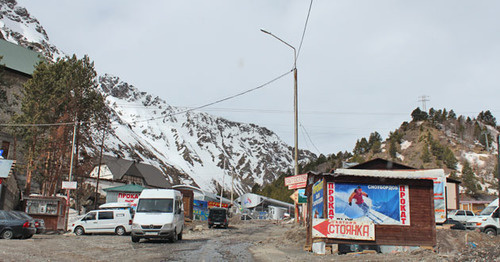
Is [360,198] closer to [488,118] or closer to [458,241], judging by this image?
[458,241]

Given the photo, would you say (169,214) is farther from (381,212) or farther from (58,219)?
(58,219)

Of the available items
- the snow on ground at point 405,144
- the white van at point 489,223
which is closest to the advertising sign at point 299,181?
the white van at point 489,223

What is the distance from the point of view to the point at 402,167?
30.3 meters

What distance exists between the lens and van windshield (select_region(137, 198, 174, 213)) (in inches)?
780

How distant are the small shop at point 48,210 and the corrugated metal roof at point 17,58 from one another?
1411 inches

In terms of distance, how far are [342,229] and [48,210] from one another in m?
21.5

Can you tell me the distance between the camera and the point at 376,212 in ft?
50.0

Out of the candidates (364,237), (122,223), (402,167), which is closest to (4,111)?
(122,223)

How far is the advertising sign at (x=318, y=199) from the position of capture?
1565 cm

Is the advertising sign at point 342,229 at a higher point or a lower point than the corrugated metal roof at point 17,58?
lower

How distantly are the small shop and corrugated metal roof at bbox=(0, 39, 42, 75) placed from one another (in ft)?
118

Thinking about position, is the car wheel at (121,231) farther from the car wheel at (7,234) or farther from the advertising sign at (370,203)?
the advertising sign at (370,203)

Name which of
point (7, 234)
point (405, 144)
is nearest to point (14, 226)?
point (7, 234)

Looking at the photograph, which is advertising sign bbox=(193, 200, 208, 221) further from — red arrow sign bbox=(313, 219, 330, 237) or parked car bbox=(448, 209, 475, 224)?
red arrow sign bbox=(313, 219, 330, 237)
